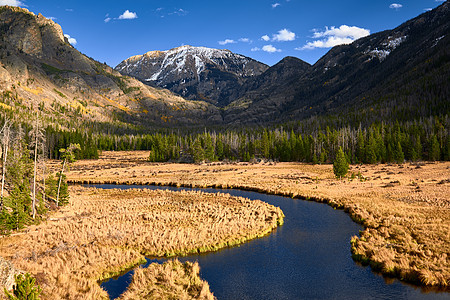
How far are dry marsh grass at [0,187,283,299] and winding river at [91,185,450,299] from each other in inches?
62.3

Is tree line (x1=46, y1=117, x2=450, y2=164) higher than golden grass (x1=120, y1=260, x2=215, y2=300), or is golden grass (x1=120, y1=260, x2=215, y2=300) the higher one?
tree line (x1=46, y1=117, x2=450, y2=164)

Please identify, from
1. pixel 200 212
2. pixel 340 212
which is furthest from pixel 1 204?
pixel 340 212

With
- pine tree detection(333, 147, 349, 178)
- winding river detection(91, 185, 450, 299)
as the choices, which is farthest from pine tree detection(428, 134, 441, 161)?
winding river detection(91, 185, 450, 299)

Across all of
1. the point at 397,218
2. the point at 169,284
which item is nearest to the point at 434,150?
the point at 397,218

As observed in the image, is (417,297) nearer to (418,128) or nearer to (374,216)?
(374,216)

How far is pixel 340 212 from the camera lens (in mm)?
39781

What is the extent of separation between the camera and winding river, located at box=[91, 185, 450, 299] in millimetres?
19109

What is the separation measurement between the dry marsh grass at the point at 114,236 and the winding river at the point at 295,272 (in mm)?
1583

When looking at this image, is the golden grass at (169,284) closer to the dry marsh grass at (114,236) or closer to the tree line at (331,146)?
the dry marsh grass at (114,236)

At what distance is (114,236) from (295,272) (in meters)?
17.7

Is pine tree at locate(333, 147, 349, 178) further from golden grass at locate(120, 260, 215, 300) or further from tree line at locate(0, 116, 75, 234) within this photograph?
tree line at locate(0, 116, 75, 234)

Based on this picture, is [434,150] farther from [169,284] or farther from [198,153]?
[169,284]

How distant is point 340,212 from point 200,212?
19995 millimetres

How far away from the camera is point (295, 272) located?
22531mm
